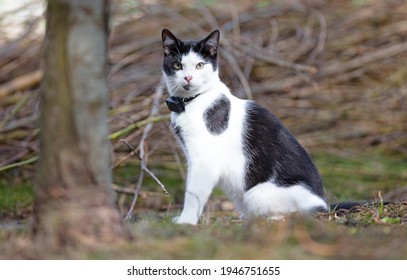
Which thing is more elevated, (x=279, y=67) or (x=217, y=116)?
(x=217, y=116)

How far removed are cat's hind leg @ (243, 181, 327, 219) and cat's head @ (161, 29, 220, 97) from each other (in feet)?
2.38

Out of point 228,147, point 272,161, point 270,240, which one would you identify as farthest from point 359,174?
point 270,240

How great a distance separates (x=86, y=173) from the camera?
2.69 m

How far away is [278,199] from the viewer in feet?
13.6

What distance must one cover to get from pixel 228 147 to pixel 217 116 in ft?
0.67

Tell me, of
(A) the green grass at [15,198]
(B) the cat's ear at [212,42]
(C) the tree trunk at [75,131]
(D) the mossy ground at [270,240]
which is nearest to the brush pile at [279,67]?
(A) the green grass at [15,198]

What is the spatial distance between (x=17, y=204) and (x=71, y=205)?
10.9 feet

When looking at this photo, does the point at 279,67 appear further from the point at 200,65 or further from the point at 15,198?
the point at 200,65

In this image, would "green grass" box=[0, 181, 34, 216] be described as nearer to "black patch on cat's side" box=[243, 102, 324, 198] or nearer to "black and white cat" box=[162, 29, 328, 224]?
"black and white cat" box=[162, 29, 328, 224]

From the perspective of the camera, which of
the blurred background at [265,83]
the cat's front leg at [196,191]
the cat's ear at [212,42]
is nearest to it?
the cat's front leg at [196,191]

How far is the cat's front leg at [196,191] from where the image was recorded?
404 cm

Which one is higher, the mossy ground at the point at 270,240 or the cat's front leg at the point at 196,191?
the mossy ground at the point at 270,240

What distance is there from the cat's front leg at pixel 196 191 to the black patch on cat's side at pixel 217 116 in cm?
27

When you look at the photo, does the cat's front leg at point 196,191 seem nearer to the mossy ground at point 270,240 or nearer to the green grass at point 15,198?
the mossy ground at point 270,240
